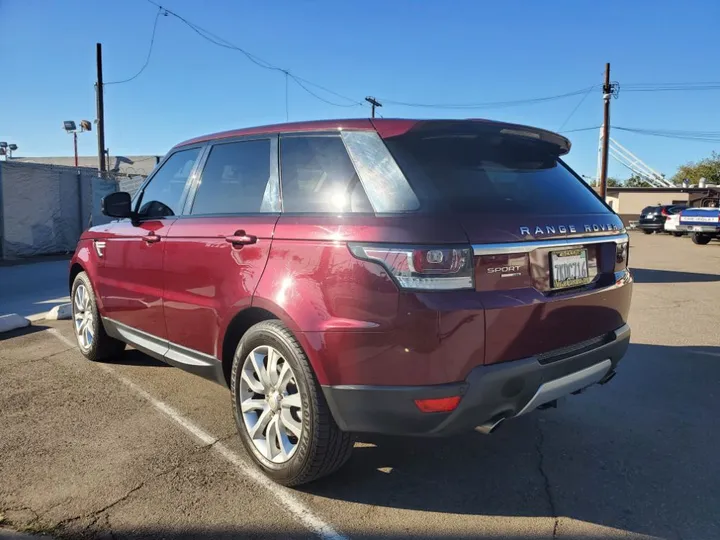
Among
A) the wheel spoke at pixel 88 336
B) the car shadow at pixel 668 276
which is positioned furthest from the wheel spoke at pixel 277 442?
the car shadow at pixel 668 276

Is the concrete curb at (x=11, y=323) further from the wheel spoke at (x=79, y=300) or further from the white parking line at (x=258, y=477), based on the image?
the white parking line at (x=258, y=477)

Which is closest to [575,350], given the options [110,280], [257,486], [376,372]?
[376,372]

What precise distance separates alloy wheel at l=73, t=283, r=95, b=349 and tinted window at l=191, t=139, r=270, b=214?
2.02 meters

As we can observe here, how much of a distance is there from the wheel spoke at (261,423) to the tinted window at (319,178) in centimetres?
110

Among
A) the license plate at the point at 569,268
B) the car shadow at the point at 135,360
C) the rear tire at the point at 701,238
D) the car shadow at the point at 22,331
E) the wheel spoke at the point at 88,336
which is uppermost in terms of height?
the license plate at the point at 569,268

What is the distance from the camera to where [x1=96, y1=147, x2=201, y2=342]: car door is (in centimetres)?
389

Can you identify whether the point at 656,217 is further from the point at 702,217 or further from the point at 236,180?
the point at 236,180

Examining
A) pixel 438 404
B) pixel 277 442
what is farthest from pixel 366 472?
pixel 438 404

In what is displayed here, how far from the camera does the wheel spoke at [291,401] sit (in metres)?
2.76

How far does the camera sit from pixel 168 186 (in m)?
4.18

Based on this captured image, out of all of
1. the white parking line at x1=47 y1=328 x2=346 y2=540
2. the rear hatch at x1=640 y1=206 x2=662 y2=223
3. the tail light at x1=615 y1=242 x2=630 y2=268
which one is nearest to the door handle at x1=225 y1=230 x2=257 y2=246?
the white parking line at x1=47 y1=328 x2=346 y2=540

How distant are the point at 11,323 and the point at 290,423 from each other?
16.3ft

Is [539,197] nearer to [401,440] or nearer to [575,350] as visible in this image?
[575,350]

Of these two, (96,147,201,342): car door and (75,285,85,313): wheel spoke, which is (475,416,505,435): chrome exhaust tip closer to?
(96,147,201,342): car door
